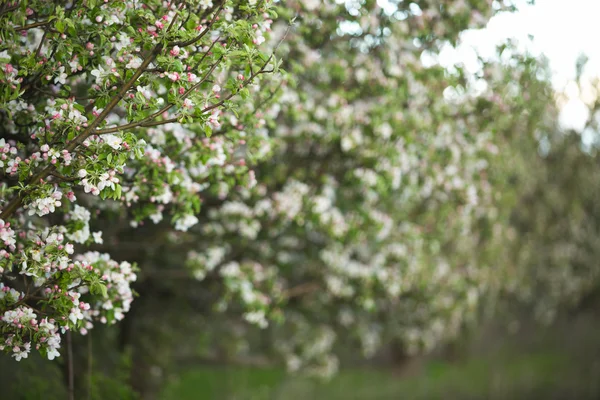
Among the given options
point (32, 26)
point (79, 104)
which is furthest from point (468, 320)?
point (32, 26)

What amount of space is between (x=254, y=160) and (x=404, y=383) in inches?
583

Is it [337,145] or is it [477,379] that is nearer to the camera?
[337,145]

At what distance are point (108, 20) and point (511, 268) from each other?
1315cm

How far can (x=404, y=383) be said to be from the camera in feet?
65.2

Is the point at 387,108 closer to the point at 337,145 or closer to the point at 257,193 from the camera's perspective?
the point at 337,145

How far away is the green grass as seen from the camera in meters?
17.5

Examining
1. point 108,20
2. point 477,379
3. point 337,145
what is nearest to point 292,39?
point 337,145

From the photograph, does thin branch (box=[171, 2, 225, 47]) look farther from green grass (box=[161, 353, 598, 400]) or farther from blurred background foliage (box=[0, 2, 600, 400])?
green grass (box=[161, 353, 598, 400])

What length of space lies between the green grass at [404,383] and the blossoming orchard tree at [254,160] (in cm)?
394

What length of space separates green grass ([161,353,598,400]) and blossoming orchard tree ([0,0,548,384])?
3939 millimetres

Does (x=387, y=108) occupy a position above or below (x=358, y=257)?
above

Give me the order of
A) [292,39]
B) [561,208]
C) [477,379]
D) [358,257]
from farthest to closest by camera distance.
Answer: [477,379] < [561,208] < [358,257] < [292,39]

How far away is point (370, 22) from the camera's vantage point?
872 cm

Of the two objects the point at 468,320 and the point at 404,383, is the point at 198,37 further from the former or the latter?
the point at 404,383
